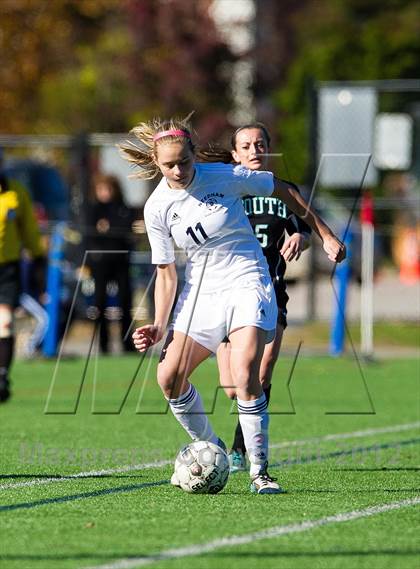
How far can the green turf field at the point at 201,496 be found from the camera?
6.37 metres

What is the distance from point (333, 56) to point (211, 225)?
123 ft

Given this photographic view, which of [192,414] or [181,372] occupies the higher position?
[181,372]

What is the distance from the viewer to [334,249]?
8.12 m

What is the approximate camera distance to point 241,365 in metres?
7.93

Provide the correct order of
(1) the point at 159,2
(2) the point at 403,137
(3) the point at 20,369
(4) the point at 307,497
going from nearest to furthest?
(4) the point at 307,497, (3) the point at 20,369, (2) the point at 403,137, (1) the point at 159,2

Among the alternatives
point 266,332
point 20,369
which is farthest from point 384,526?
point 20,369

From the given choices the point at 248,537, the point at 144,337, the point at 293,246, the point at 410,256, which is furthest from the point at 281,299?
the point at 410,256

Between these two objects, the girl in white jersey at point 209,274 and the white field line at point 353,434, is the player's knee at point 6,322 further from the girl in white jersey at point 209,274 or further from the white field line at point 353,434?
the girl in white jersey at point 209,274

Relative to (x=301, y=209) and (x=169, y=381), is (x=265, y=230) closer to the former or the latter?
(x=301, y=209)

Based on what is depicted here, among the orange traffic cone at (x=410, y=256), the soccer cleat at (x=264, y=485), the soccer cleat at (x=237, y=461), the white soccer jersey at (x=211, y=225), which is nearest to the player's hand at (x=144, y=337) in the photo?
the white soccer jersey at (x=211, y=225)

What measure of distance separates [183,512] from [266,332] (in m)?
1.19

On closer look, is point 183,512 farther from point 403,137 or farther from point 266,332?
point 403,137

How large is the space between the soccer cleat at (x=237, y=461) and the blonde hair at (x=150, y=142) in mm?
1976

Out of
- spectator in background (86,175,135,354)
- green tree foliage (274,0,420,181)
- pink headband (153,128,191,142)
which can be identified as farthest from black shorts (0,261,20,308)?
green tree foliage (274,0,420,181)
